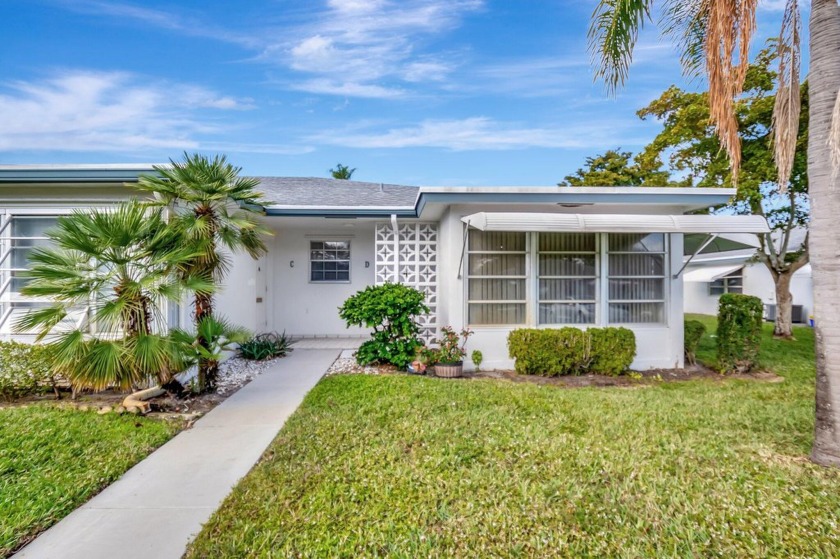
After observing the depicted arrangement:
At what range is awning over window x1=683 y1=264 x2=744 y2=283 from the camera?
20500mm

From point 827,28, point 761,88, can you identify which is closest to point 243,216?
point 827,28

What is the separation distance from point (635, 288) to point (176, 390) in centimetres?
895

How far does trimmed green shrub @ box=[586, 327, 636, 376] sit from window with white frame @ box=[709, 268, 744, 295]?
56.5ft

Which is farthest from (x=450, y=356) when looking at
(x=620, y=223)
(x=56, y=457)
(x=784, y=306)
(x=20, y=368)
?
(x=784, y=306)

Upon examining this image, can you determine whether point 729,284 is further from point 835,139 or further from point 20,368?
point 20,368

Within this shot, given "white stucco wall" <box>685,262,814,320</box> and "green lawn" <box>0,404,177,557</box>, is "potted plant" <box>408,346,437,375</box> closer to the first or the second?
"green lawn" <box>0,404,177,557</box>

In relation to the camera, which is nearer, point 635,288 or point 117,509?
point 117,509

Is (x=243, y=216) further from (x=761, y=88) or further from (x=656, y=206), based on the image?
(x=761, y=88)

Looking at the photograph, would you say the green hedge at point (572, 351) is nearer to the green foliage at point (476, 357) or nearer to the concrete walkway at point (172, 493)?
the green foliage at point (476, 357)

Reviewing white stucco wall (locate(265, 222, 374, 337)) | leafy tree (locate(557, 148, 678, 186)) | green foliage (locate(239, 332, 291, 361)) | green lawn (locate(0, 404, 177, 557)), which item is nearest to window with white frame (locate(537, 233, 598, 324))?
white stucco wall (locate(265, 222, 374, 337))

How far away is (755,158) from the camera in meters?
12.2

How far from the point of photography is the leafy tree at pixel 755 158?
39.0 feet

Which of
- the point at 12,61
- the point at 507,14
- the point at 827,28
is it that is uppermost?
the point at 507,14

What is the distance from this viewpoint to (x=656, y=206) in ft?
28.1
